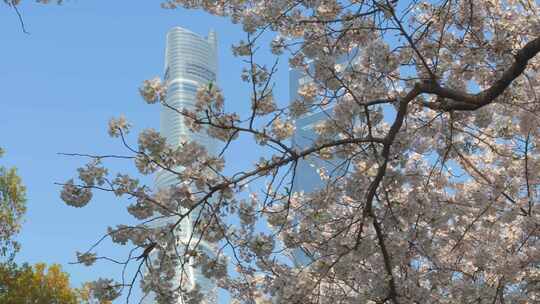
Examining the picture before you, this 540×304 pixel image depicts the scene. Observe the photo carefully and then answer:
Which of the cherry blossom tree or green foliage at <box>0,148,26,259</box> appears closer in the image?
the cherry blossom tree

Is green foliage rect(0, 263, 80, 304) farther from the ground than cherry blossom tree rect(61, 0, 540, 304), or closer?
farther from the ground

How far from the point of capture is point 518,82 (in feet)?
16.6

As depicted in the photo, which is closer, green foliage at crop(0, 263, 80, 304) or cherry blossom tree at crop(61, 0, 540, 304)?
cherry blossom tree at crop(61, 0, 540, 304)

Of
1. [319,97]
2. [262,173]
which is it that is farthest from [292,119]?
[262,173]

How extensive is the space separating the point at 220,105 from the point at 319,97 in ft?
4.63

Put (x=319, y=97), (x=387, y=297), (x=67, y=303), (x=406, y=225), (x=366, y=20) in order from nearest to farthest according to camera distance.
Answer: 1. (x=387, y=297)
2. (x=406, y=225)
3. (x=366, y=20)
4. (x=319, y=97)
5. (x=67, y=303)

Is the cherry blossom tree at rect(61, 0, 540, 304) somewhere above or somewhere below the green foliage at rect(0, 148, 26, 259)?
below

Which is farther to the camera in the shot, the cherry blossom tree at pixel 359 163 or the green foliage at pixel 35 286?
the green foliage at pixel 35 286

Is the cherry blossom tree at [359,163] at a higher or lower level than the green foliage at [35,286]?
lower

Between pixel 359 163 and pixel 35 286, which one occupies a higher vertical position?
pixel 35 286

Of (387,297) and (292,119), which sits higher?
(292,119)

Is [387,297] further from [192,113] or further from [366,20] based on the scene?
[366,20]

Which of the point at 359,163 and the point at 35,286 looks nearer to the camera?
the point at 359,163

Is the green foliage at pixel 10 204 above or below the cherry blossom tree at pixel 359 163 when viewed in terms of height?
above
